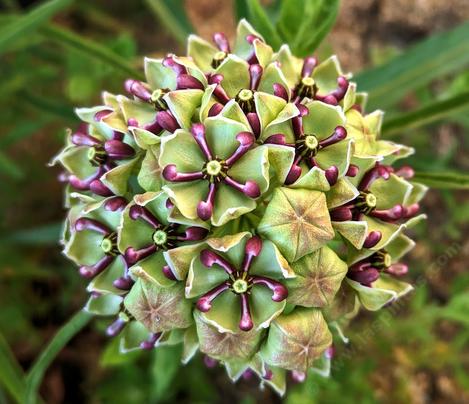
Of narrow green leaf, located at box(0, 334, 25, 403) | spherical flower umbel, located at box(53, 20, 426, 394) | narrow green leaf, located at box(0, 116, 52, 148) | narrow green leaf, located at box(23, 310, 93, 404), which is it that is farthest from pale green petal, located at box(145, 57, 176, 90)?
narrow green leaf, located at box(0, 116, 52, 148)

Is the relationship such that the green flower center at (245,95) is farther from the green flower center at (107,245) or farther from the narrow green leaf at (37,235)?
the narrow green leaf at (37,235)

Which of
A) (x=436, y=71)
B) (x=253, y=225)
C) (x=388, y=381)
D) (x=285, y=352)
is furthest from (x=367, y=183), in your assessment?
(x=388, y=381)

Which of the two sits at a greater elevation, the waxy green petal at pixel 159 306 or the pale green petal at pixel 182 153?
the pale green petal at pixel 182 153

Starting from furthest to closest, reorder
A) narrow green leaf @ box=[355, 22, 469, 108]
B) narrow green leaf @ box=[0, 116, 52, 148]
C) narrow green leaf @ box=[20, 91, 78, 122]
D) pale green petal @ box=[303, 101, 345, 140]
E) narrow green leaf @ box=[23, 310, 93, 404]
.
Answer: narrow green leaf @ box=[0, 116, 52, 148]
narrow green leaf @ box=[20, 91, 78, 122]
narrow green leaf @ box=[355, 22, 469, 108]
narrow green leaf @ box=[23, 310, 93, 404]
pale green petal @ box=[303, 101, 345, 140]

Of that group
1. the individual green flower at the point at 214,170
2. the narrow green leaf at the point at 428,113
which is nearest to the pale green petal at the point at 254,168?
the individual green flower at the point at 214,170

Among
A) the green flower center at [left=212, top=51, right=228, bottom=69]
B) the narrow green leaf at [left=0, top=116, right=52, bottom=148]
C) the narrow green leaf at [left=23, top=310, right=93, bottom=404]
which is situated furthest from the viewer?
the narrow green leaf at [left=0, top=116, right=52, bottom=148]

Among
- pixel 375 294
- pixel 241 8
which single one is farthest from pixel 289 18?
pixel 375 294

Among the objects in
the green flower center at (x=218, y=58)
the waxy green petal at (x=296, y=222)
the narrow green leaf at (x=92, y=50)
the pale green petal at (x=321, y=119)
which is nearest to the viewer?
the waxy green petal at (x=296, y=222)

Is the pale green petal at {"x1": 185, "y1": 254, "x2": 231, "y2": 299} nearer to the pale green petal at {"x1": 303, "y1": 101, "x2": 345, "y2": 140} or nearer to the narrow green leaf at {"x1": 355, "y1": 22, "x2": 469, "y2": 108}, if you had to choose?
the pale green petal at {"x1": 303, "y1": 101, "x2": 345, "y2": 140}
